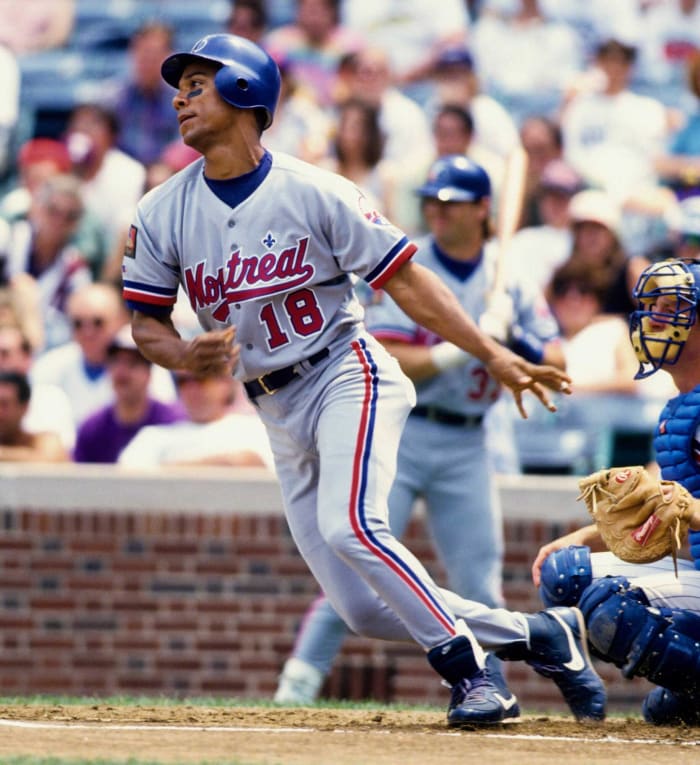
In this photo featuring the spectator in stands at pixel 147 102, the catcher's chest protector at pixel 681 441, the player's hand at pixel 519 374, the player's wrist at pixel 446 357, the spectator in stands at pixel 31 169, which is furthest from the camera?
the spectator in stands at pixel 147 102

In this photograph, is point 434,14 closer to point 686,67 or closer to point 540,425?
point 686,67

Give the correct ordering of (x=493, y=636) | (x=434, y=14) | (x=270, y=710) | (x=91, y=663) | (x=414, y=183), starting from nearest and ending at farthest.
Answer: (x=493, y=636), (x=270, y=710), (x=91, y=663), (x=414, y=183), (x=434, y=14)

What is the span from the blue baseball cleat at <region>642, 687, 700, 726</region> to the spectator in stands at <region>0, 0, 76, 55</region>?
9.16m

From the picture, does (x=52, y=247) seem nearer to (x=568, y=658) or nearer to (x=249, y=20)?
(x=249, y=20)

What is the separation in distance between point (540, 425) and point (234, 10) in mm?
4762

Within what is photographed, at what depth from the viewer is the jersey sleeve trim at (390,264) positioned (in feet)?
16.3

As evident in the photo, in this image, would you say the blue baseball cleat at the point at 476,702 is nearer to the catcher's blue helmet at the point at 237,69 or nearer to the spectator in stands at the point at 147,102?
the catcher's blue helmet at the point at 237,69

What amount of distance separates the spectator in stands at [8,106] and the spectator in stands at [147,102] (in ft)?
2.47

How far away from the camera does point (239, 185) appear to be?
199 inches

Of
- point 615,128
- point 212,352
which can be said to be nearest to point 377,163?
point 615,128

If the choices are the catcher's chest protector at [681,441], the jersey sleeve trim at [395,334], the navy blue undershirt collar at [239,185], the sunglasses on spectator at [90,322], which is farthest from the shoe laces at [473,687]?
the sunglasses on spectator at [90,322]

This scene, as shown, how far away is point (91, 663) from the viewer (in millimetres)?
8766

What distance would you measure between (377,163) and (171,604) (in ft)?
11.8

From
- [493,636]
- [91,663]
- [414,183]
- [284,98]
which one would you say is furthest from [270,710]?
[284,98]
